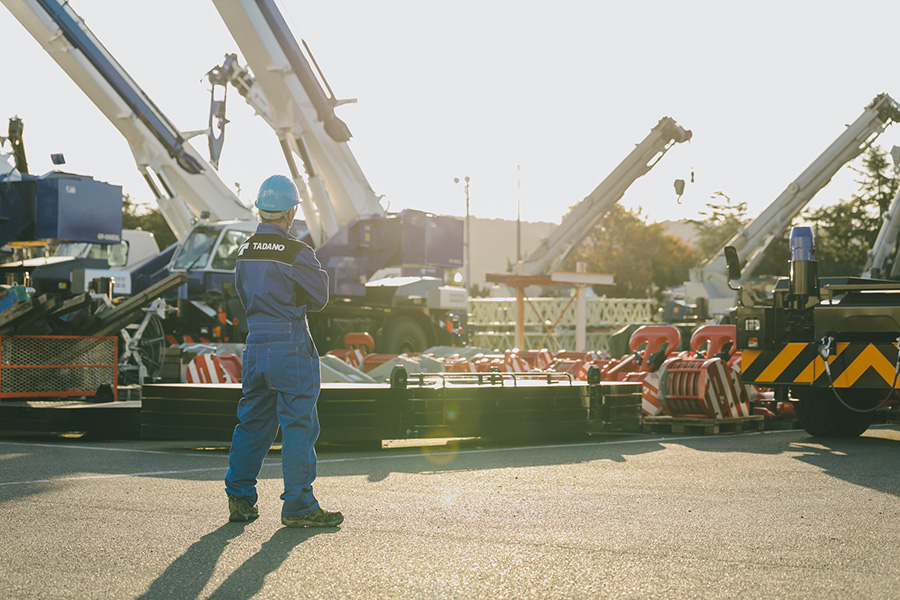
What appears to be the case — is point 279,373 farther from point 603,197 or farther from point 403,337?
point 603,197

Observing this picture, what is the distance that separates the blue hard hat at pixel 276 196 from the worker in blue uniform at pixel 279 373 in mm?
16

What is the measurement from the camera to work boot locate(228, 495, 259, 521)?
241 inches

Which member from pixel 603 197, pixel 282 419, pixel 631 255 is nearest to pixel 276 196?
pixel 282 419

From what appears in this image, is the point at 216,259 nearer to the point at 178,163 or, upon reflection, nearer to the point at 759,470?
the point at 178,163

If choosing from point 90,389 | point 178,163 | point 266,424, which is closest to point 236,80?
point 178,163

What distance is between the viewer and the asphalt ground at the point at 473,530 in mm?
4582

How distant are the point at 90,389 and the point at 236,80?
12.2 meters

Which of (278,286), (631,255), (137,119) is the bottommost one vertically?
(278,286)

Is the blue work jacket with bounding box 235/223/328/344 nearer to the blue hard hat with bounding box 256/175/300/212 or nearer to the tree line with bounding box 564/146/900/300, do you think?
the blue hard hat with bounding box 256/175/300/212

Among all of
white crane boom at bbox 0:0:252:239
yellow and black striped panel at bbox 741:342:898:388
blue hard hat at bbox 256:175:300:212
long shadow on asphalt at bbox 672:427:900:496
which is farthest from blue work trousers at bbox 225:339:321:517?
white crane boom at bbox 0:0:252:239

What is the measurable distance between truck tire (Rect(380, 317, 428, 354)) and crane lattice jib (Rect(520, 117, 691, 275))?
1047 centimetres

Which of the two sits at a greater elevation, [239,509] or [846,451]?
[239,509]

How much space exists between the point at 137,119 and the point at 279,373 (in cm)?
1788

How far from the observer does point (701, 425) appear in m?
12.6
